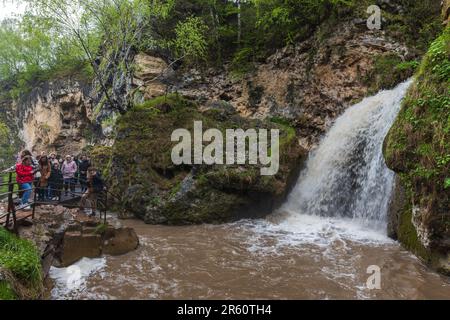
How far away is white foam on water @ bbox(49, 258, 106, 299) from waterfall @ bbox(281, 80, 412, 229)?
268 inches

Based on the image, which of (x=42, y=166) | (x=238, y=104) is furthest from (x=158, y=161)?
(x=238, y=104)

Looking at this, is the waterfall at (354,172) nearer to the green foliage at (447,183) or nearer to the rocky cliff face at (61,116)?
the green foliage at (447,183)

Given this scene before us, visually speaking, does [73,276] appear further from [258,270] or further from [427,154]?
[427,154]

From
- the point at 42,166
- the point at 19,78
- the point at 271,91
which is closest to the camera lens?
the point at 42,166

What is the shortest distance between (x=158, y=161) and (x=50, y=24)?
23.6 feet

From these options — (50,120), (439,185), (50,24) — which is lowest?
(439,185)

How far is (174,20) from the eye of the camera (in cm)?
1973

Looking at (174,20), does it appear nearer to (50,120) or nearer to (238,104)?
(238,104)

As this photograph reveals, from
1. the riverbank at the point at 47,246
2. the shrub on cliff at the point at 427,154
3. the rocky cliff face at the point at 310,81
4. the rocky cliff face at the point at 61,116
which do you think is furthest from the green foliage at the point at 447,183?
the rocky cliff face at the point at 61,116

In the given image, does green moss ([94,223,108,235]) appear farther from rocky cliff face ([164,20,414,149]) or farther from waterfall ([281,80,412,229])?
rocky cliff face ([164,20,414,149])

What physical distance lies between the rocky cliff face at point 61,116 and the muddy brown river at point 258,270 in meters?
20.9

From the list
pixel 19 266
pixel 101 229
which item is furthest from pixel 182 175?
pixel 19 266

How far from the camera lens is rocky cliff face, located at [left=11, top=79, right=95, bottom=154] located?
2756 cm

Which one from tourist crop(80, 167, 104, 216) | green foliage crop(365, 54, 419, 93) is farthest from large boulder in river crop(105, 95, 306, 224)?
green foliage crop(365, 54, 419, 93)
